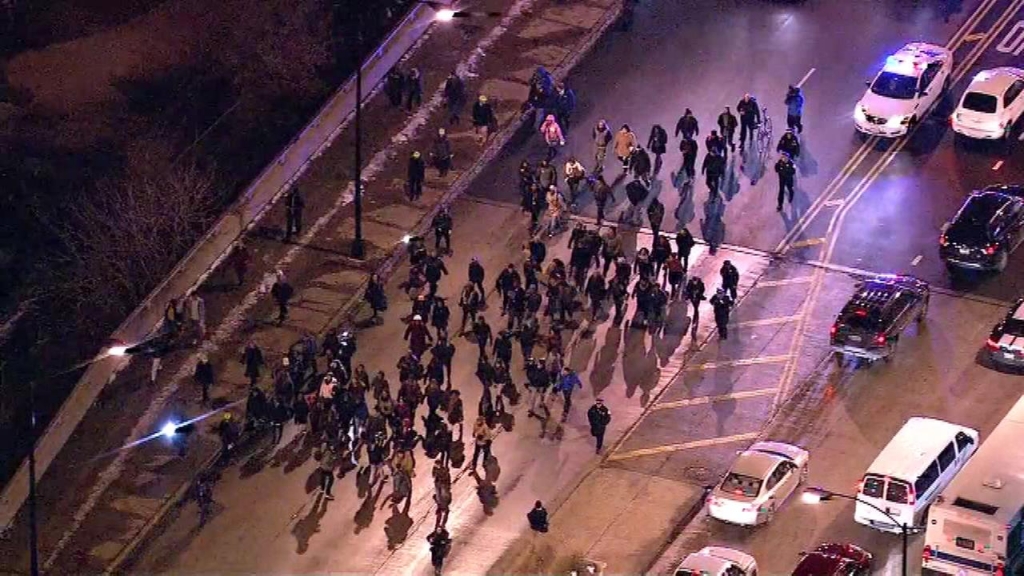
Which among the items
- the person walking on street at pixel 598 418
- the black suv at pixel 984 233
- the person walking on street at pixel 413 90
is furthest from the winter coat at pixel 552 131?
the person walking on street at pixel 598 418

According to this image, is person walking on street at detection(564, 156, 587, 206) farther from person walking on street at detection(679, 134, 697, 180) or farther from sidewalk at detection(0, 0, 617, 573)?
sidewalk at detection(0, 0, 617, 573)

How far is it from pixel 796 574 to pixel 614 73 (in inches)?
855

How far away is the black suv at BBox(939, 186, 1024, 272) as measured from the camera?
52438mm

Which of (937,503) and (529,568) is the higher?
(937,503)

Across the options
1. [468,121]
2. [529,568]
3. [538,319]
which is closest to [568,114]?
[468,121]

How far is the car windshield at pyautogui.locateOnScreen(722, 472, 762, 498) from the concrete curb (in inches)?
450

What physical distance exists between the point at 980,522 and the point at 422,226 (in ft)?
60.8

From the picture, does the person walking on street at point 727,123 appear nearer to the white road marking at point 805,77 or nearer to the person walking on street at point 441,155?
the white road marking at point 805,77

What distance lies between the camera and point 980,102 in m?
57.6

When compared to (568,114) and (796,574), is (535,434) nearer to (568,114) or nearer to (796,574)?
(796,574)

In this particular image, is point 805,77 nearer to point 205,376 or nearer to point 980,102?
point 980,102

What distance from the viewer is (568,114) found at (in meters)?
59.2

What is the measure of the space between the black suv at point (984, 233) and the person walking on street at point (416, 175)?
42.5 feet

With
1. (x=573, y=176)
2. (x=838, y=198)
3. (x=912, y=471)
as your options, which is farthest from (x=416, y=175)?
(x=912, y=471)
